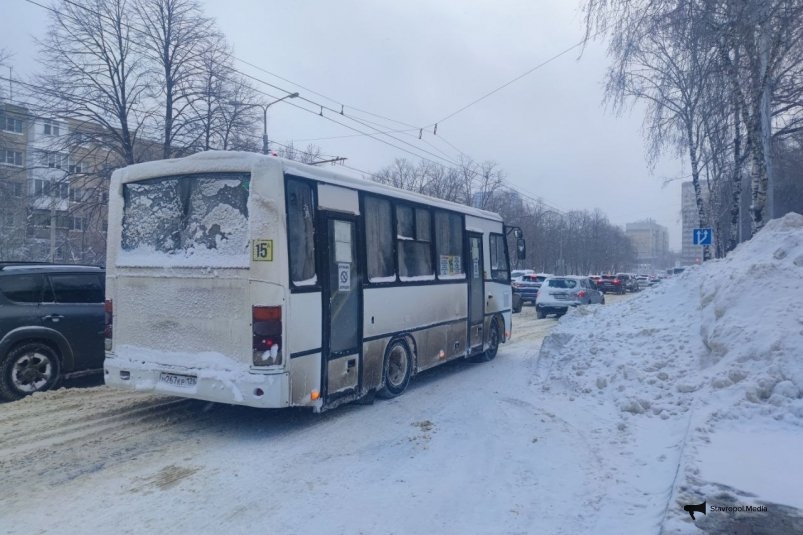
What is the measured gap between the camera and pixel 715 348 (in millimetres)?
7574

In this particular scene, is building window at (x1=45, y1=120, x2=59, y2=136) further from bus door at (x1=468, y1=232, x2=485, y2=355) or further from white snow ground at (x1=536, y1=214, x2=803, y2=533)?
white snow ground at (x1=536, y1=214, x2=803, y2=533)

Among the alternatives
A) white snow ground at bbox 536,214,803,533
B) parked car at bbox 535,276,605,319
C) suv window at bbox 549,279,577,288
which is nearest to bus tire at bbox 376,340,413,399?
white snow ground at bbox 536,214,803,533

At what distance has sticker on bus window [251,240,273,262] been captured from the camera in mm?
6375

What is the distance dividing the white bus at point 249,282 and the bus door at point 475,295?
3.20m

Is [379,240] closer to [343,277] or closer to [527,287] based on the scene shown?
[343,277]

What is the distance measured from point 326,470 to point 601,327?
7.15 m

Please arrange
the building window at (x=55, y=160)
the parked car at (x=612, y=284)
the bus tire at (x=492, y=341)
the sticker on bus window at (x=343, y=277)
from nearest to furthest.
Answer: the sticker on bus window at (x=343, y=277) → the bus tire at (x=492, y=341) → the building window at (x=55, y=160) → the parked car at (x=612, y=284)

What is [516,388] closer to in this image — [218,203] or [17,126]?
A: [218,203]

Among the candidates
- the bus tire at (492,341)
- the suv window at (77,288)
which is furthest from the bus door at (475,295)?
the suv window at (77,288)

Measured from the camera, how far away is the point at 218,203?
6.75 meters

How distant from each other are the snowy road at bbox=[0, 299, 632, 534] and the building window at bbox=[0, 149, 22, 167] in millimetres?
28425

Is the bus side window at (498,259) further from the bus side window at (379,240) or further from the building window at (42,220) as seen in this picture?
the building window at (42,220)

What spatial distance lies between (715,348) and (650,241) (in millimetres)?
159627

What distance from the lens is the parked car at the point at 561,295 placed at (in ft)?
78.4
